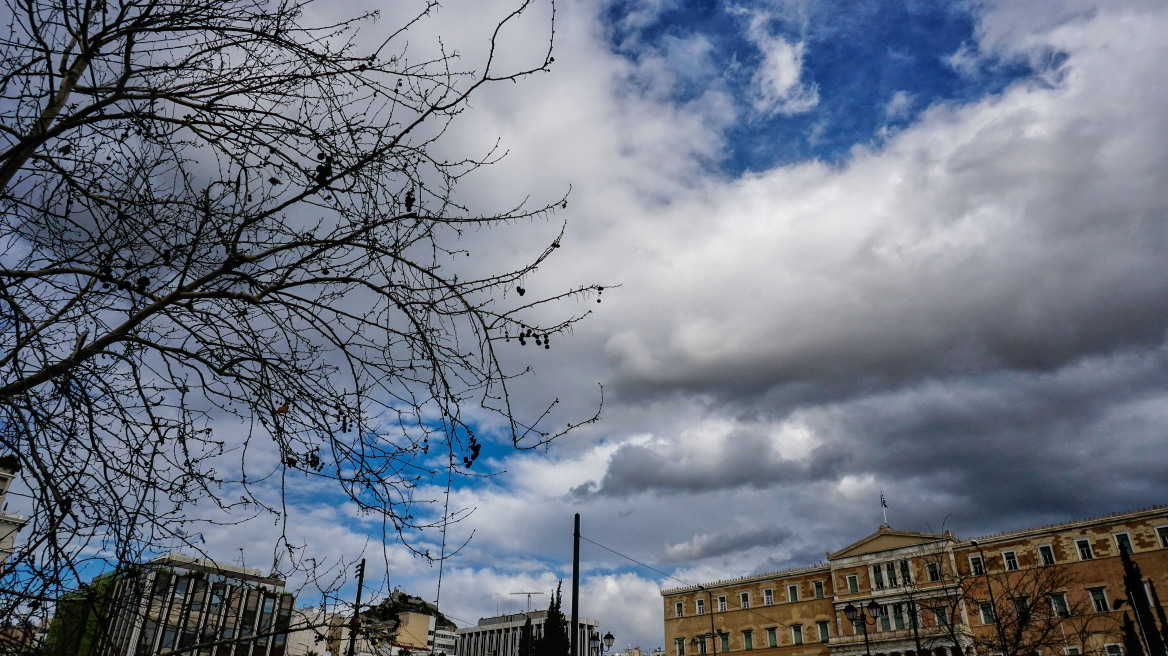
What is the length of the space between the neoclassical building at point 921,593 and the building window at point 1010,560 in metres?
0.06

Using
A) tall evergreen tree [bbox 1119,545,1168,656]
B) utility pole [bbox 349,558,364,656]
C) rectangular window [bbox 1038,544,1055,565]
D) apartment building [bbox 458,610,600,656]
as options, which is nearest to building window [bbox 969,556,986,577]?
rectangular window [bbox 1038,544,1055,565]

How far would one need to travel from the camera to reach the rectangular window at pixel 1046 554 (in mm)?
43531

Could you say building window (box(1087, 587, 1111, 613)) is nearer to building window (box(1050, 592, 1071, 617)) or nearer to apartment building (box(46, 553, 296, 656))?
building window (box(1050, 592, 1071, 617))

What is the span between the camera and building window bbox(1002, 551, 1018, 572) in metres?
44.7

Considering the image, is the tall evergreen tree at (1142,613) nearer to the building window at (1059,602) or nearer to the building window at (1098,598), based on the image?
the building window at (1059,602)

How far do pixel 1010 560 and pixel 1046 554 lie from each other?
2.04 m

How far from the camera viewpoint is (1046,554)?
43.9 meters

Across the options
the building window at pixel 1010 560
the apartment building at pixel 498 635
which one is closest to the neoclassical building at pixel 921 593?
the building window at pixel 1010 560

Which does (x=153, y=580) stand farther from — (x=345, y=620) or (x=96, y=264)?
(x=96, y=264)

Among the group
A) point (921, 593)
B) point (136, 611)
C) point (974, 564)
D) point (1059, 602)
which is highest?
point (974, 564)

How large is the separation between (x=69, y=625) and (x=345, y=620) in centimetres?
146

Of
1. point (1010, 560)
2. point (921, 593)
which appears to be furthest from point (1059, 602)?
point (921, 593)

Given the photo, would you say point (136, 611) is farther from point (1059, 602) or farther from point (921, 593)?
point (921, 593)

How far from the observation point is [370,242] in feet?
12.5
